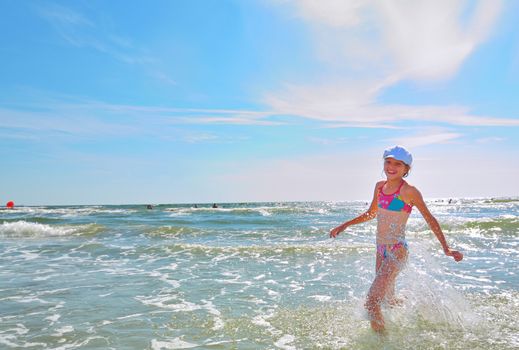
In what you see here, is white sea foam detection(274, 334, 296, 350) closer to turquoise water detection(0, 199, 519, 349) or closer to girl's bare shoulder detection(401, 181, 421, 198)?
turquoise water detection(0, 199, 519, 349)

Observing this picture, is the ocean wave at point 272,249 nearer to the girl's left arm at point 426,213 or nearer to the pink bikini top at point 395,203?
the pink bikini top at point 395,203

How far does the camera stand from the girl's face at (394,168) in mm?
4773

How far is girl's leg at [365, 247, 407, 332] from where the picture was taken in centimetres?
463

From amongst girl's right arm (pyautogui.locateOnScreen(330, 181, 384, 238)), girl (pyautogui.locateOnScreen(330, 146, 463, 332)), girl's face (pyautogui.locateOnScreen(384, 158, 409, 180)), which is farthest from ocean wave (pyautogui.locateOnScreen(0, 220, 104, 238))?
girl's face (pyautogui.locateOnScreen(384, 158, 409, 180))

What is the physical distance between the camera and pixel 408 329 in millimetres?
4688

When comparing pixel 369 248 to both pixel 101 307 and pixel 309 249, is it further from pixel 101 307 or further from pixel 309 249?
pixel 101 307

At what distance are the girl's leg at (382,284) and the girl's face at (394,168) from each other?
0.87m

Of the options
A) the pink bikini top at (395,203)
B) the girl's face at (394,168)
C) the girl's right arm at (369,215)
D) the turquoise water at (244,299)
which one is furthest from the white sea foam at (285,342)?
the girl's face at (394,168)

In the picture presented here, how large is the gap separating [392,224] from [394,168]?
26.7 inches

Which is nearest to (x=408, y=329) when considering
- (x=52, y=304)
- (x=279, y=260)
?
(x=52, y=304)

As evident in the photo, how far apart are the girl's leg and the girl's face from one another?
87 centimetres

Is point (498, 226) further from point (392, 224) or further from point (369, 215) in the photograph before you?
point (392, 224)

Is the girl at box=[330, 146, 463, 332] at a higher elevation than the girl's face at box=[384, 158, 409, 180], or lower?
lower

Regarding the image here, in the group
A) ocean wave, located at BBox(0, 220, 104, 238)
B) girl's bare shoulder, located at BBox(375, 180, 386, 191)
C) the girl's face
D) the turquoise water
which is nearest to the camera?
the turquoise water
